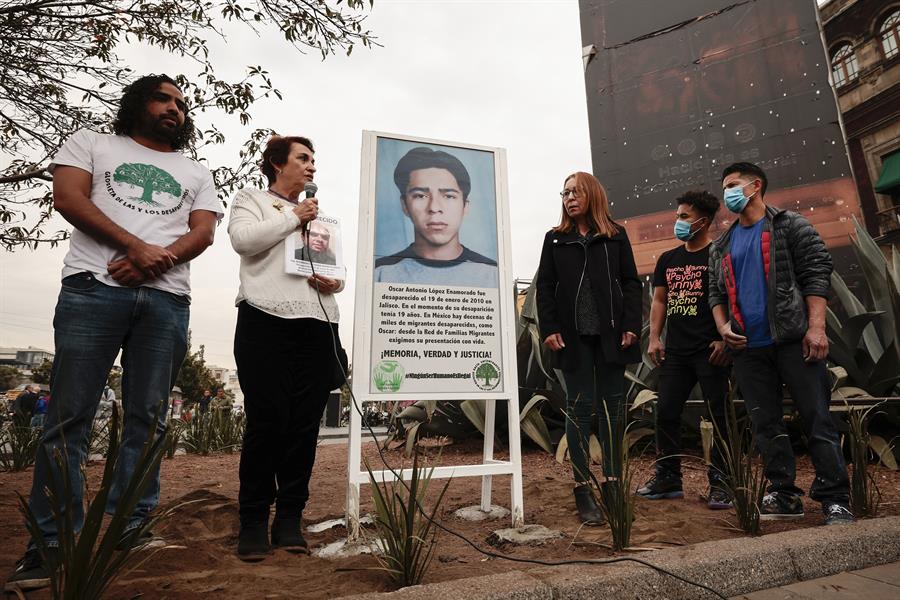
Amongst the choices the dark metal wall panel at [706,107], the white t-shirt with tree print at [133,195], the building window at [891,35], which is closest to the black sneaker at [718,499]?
the white t-shirt with tree print at [133,195]

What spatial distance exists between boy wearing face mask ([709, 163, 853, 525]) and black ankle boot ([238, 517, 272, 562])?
209cm

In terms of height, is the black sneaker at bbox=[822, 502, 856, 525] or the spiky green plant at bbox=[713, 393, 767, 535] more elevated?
the spiky green plant at bbox=[713, 393, 767, 535]

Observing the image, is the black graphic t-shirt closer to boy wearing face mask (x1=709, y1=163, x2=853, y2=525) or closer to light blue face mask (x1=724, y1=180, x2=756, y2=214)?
boy wearing face mask (x1=709, y1=163, x2=853, y2=525)

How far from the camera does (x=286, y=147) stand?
2.41 meters

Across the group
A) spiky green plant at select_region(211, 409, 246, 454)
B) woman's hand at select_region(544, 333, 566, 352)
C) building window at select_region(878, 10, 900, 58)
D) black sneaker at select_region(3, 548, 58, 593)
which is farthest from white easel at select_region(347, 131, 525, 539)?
building window at select_region(878, 10, 900, 58)

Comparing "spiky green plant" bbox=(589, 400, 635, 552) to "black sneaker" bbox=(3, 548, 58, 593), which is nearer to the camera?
"black sneaker" bbox=(3, 548, 58, 593)

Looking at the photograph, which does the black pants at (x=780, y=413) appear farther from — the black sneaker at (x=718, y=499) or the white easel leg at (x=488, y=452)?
the white easel leg at (x=488, y=452)

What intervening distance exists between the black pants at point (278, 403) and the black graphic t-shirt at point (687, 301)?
208 centimetres

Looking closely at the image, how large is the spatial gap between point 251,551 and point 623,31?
33.2 ft

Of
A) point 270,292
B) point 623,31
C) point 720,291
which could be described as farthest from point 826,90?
point 270,292

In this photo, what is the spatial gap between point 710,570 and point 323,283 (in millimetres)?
1664

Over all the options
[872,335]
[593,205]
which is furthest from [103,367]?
[872,335]

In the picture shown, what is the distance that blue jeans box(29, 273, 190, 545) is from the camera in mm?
1698

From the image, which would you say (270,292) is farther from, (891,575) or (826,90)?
(826,90)
